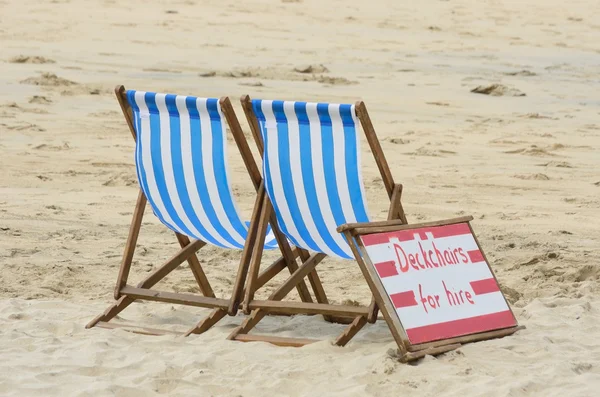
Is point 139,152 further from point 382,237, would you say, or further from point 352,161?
point 382,237

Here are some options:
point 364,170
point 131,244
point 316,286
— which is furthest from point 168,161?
point 364,170

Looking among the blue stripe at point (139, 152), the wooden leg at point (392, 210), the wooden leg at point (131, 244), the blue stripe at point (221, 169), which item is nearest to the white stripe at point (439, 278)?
the wooden leg at point (392, 210)

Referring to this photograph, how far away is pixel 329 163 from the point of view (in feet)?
15.2

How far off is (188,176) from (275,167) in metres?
0.44

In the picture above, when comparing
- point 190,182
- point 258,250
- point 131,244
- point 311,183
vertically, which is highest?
point 311,183

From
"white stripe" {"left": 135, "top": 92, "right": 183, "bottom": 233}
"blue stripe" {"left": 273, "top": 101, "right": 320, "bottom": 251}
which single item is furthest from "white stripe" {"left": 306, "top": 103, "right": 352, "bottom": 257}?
"white stripe" {"left": 135, "top": 92, "right": 183, "bottom": 233}

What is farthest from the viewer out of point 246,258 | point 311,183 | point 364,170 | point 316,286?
point 364,170

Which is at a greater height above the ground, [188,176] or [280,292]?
[188,176]

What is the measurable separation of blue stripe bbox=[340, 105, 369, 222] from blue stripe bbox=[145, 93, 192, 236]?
825 millimetres

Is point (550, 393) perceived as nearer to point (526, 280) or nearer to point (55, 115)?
point (526, 280)

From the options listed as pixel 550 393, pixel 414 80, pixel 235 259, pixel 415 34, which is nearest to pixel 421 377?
pixel 550 393

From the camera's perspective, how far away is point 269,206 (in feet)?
15.9

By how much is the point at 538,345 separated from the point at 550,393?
534mm

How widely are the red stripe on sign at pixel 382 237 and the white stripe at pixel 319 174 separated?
194mm
